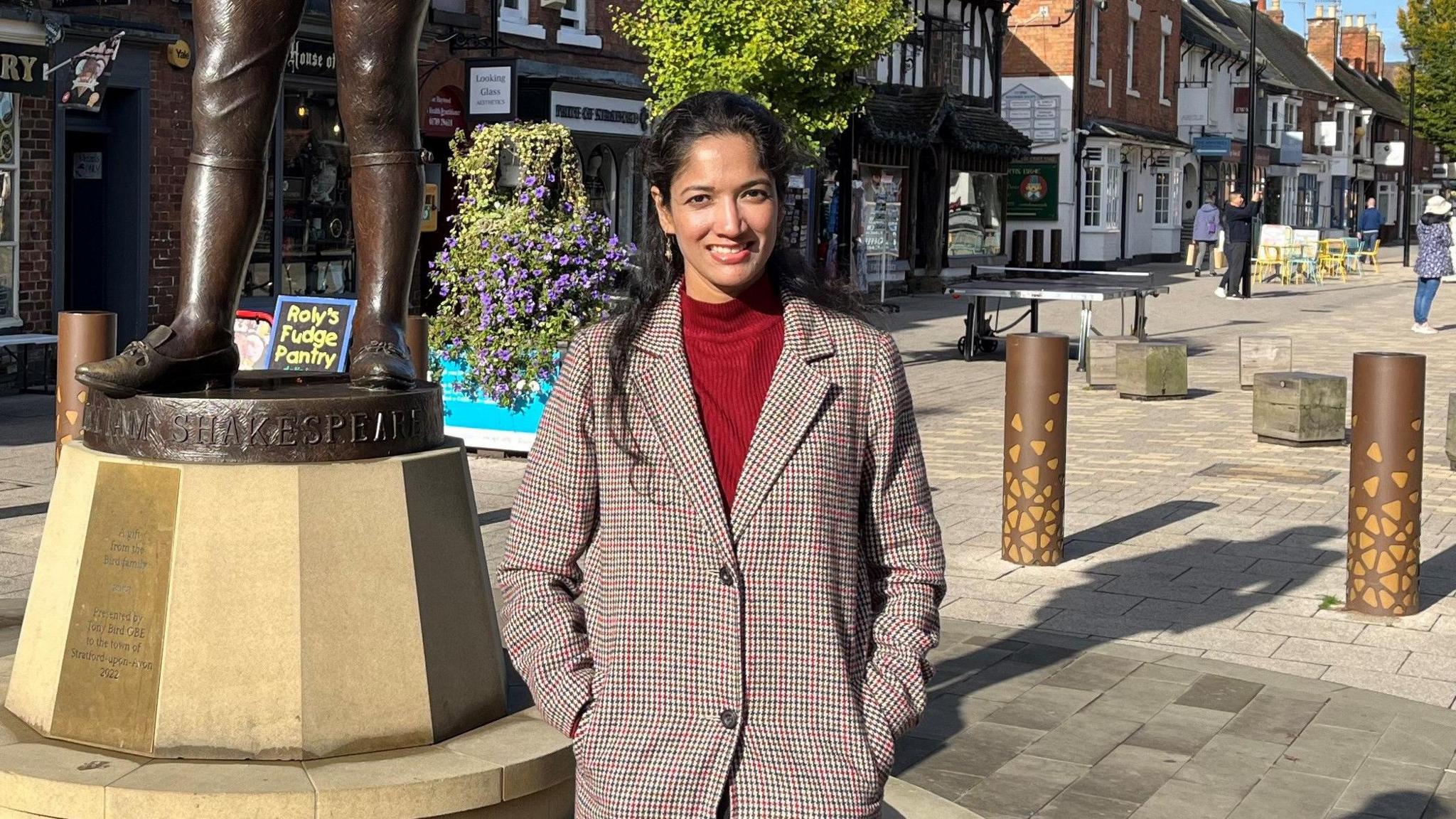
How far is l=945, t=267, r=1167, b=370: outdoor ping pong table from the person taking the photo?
56.9ft

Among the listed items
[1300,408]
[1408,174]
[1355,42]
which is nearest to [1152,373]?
[1300,408]

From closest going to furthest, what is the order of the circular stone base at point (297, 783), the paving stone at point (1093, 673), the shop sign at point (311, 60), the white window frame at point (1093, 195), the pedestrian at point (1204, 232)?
the circular stone base at point (297, 783) → the paving stone at point (1093, 673) → the shop sign at point (311, 60) → the pedestrian at point (1204, 232) → the white window frame at point (1093, 195)

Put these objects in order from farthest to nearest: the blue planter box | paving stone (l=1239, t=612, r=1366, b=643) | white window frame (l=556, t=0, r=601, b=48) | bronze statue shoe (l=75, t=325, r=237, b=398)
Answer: white window frame (l=556, t=0, r=601, b=48) < the blue planter box < paving stone (l=1239, t=612, r=1366, b=643) < bronze statue shoe (l=75, t=325, r=237, b=398)

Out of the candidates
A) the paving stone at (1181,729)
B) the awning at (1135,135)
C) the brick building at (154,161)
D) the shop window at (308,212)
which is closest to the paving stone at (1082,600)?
the paving stone at (1181,729)

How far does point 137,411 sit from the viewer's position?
→ 427cm

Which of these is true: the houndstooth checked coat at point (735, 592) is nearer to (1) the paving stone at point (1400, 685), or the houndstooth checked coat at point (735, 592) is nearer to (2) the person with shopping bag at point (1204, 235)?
(1) the paving stone at point (1400, 685)

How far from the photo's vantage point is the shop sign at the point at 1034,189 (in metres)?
41.7

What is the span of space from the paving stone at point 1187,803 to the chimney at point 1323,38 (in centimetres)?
7292

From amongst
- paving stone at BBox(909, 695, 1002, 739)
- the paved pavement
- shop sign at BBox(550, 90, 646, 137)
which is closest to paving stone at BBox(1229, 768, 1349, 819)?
the paved pavement

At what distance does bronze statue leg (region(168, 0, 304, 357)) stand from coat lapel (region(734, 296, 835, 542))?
222 cm

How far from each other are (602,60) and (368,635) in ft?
65.5

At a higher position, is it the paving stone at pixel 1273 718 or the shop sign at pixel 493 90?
the shop sign at pixel 493 90

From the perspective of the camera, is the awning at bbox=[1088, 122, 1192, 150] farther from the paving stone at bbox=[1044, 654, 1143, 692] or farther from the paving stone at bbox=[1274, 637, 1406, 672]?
the paving stone at bbox=[1044, 654, 1143, 692]

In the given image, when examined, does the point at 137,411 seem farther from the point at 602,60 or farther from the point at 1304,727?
the point at 602,60
